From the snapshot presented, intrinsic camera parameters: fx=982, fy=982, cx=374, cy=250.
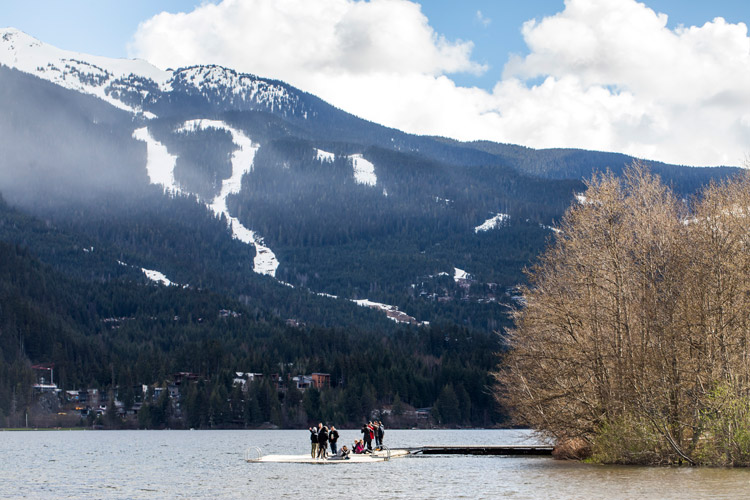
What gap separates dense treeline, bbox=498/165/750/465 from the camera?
160 feet


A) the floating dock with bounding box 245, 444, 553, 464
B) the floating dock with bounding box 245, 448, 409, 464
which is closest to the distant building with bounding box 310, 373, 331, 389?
the floating dock with bounding box 245, 444, 553, 464

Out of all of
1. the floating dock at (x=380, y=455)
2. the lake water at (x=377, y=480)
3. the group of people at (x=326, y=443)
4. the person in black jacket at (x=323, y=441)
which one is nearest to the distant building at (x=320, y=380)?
the floating dock at (x=380, y=455)

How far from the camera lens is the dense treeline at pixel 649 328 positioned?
48812 millimetres

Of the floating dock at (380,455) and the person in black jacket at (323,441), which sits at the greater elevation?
the person in black jacket at (323,441)

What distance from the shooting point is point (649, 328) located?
51.3 metres

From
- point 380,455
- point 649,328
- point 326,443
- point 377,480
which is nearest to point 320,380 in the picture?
point 380,455

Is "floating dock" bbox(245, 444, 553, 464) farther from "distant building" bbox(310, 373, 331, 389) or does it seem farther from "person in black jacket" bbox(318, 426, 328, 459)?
"distant building" bbox(310, 373, 331, 389)

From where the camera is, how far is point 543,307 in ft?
180

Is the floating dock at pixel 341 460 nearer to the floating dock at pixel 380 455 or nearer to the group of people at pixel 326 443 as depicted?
the floating dock at pixel 380 455

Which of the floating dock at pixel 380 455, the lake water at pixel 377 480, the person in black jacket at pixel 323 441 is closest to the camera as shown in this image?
the lake water at pixel 377 480

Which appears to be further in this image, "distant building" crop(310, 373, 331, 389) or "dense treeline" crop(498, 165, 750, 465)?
"distant building" crop(310, 373, 331, 389)

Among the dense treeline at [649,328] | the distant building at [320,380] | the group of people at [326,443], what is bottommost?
the group of people at [326,443]

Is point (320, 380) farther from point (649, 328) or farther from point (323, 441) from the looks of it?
point (649, 328)

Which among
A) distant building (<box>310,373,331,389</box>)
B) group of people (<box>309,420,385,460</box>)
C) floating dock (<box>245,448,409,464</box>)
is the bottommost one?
floating dock (<box>245,448,409,464</box>)
